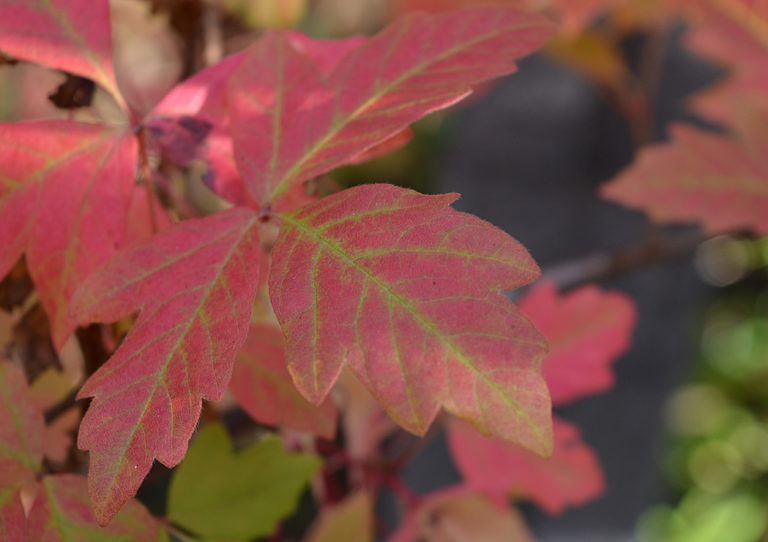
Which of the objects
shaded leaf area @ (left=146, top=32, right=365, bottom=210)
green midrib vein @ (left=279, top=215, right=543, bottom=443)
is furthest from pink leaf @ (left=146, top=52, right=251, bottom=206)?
green midrib vein @ (left=279, top=215, right=543, bottom=443)

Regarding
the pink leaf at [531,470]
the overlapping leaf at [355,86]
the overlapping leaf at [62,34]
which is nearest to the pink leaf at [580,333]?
the pink leaf at [531,470]

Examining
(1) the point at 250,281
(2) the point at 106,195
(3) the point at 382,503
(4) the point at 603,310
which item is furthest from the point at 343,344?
(3) the point at 382,503

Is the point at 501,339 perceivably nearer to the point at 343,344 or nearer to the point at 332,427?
the point at 343,344

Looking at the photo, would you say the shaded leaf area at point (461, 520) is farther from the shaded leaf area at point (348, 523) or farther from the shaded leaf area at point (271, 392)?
the shaded leaf area at point (271, 392)

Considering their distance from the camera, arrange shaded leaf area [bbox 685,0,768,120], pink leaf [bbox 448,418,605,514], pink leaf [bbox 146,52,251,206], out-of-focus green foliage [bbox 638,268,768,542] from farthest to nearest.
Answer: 1. out-of-focus green foliage [bbox 638,268,768,542]
2. shaded leaf area [bbox 685,0,768,120]
3. pink leaf [bbox 448,418,605,514]
4. pink leaf [bbox 146,52,251,206]

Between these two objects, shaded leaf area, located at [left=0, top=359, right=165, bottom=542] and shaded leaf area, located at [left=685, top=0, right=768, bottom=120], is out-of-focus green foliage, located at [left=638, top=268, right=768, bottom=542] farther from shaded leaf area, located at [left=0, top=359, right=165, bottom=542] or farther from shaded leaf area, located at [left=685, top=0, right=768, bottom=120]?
shaded leaf area, located at [left=0, top=359, right=165, bottom=542]

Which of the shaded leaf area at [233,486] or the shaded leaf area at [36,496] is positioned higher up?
the shaded leaf area at [36,496]
